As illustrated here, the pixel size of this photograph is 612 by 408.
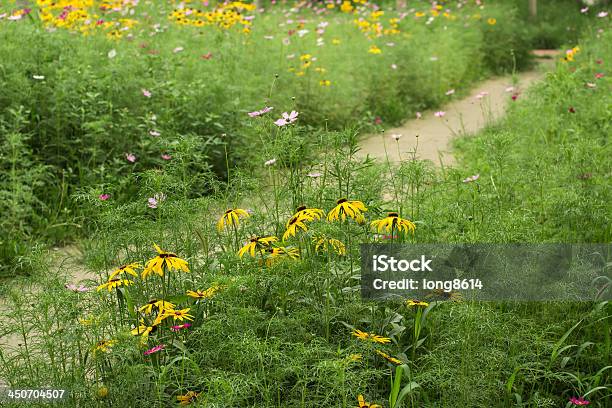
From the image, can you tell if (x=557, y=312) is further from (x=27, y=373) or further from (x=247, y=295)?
(x=27, y=373)

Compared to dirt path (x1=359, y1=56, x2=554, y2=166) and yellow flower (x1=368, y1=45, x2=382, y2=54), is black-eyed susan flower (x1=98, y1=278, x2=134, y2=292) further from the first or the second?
yellow flower (x1=368, y1=45, x2=382, y2=54)

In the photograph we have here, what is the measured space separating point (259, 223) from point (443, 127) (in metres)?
4.84

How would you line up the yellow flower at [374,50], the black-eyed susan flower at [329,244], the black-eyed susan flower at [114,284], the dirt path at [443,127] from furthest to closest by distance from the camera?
1. the yellow flower at [374,50]
2. the dirt path at [443,127]
3. the black-eyed susan flower at [329,244]
4. the black-eyed susan flower at [114,284]

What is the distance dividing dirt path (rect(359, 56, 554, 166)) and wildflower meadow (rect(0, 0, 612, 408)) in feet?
0.20

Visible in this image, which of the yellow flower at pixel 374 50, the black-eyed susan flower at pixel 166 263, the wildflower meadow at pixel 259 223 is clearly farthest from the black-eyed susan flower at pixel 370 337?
the yellow flower at pixel 374 50

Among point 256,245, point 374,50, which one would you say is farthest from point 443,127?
point 256,245

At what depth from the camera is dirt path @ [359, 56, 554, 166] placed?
765cm

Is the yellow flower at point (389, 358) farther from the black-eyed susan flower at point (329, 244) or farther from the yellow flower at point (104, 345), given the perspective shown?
the yellow flower at point (104, 345)

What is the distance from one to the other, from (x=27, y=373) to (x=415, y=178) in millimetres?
1887

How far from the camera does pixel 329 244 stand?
3.77 meters

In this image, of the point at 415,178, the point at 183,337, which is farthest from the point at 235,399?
the point at 415,178

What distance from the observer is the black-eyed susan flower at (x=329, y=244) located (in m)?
3.71

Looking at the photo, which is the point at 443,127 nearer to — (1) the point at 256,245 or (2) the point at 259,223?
(2) the point at 259,223

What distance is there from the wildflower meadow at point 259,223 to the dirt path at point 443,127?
2.4 inches
